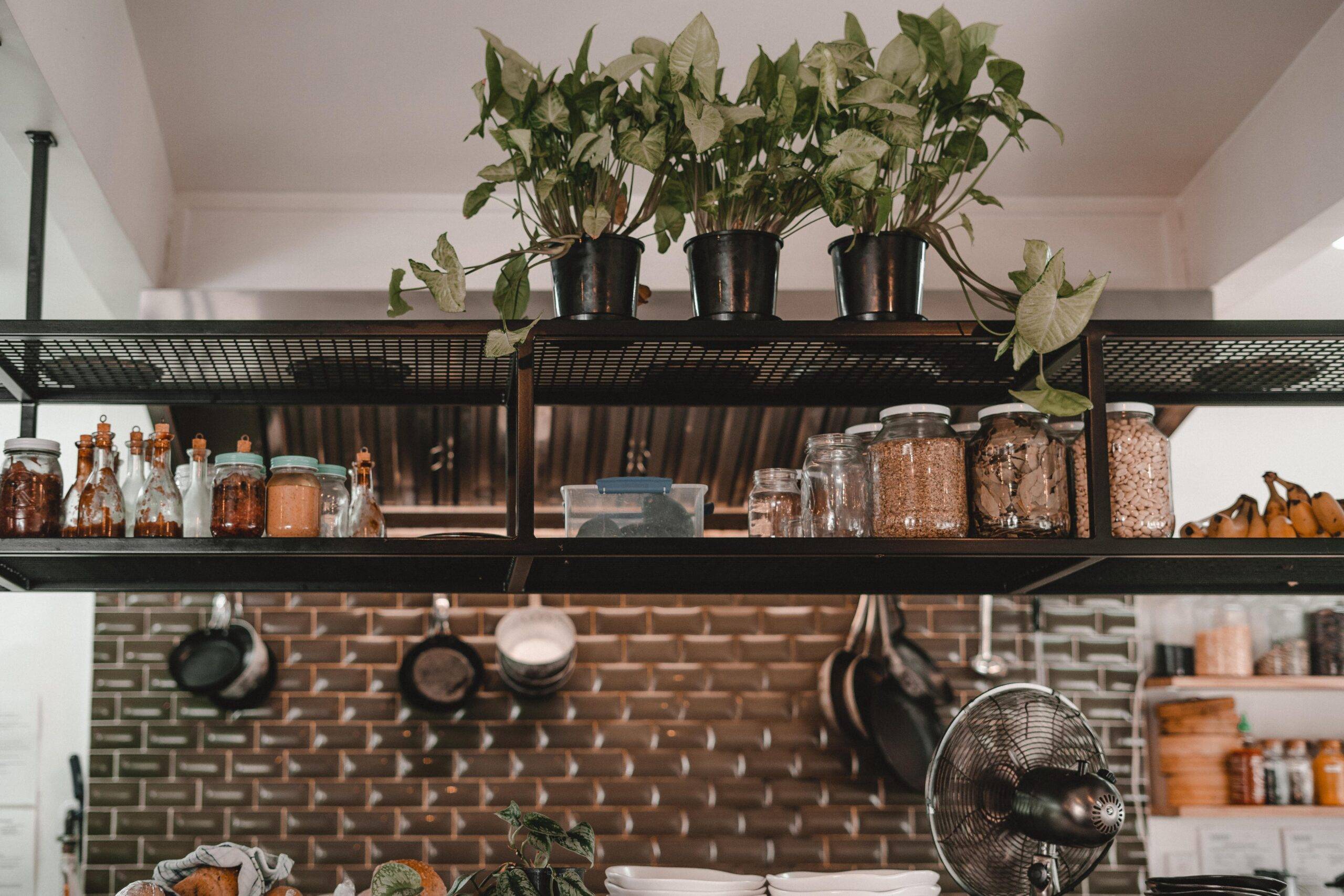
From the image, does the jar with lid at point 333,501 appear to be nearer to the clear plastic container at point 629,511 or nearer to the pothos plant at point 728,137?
the clear plastic container at point 629,511

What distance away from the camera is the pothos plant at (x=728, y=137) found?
1.94 m

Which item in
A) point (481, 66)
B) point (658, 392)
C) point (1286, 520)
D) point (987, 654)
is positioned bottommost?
point (987, 654)

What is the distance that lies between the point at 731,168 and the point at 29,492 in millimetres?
1435

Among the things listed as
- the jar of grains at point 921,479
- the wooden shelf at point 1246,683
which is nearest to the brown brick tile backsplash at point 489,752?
the wooden shelf at point 1246,683

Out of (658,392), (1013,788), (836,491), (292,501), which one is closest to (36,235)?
(292,501)

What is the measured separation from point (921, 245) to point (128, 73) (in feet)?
6.78

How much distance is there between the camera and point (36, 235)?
2400 millimetres

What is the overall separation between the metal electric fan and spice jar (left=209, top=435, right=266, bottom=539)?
1.34m

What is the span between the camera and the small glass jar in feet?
7.13

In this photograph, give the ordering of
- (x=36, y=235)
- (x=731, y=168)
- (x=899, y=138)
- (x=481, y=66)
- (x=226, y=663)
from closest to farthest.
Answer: (x=899, y=138) → (x=731, y=168) → (x=36, y=235) → (x=481, y=66) → (x=226, y=663)

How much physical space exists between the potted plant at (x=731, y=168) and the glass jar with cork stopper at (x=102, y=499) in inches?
44.6

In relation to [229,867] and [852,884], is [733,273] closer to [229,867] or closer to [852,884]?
[852,884]

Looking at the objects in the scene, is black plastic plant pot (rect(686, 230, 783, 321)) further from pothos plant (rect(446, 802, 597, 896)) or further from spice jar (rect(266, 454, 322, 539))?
pothos plant (rect(446, 802, 597, 896))

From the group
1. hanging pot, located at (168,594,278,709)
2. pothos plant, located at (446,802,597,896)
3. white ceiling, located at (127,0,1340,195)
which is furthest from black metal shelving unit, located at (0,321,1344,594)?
hanging pot, located at (168,594,278,709)
